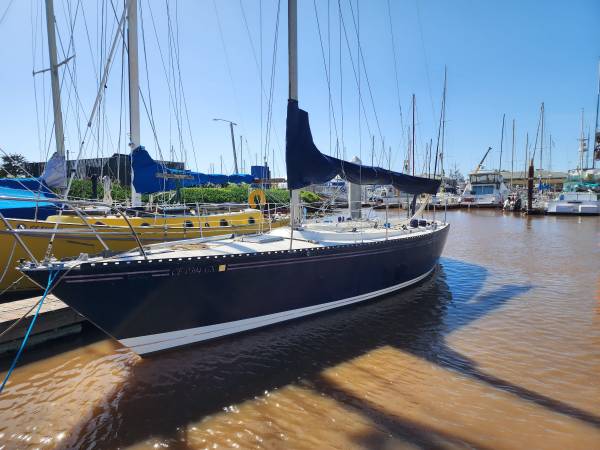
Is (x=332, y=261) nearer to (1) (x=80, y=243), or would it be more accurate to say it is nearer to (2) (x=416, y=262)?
(2) (x=416, y=262)

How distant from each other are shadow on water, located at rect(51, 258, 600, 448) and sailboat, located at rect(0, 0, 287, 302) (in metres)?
3.40

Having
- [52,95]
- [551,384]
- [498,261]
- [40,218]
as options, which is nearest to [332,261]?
[551,384]

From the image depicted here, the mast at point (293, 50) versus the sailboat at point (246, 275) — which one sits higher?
the mast at point (293, 50)

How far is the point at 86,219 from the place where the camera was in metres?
8.62

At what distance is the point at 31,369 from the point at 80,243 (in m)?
4.22

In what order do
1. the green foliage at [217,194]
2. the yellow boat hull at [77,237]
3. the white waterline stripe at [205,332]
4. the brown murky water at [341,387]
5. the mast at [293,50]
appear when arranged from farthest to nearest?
the green foliage at [217,194] < the yellow boat hull at [77,237] < the mast at [293,50] < the white waterline stripe at [205,332] < the brown murky water at [341,387]

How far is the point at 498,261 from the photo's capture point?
15.1 metres

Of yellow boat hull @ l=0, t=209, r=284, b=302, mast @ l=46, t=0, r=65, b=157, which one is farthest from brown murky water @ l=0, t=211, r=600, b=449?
mast @ l=46, t=0, r=65, b=157

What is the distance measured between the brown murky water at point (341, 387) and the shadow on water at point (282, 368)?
0.07 feet

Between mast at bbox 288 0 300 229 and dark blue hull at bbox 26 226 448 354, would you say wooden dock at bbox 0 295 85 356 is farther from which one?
mast at bbox 288 0 300 229

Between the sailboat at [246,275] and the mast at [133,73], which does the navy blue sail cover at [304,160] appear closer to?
the sailboat at [246,275]

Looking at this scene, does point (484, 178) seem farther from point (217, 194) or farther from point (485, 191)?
point (217, 194)

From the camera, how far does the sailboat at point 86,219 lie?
910cm

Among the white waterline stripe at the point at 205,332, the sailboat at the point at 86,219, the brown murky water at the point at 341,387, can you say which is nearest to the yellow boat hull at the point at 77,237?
the sailboat at the point at 86,219
